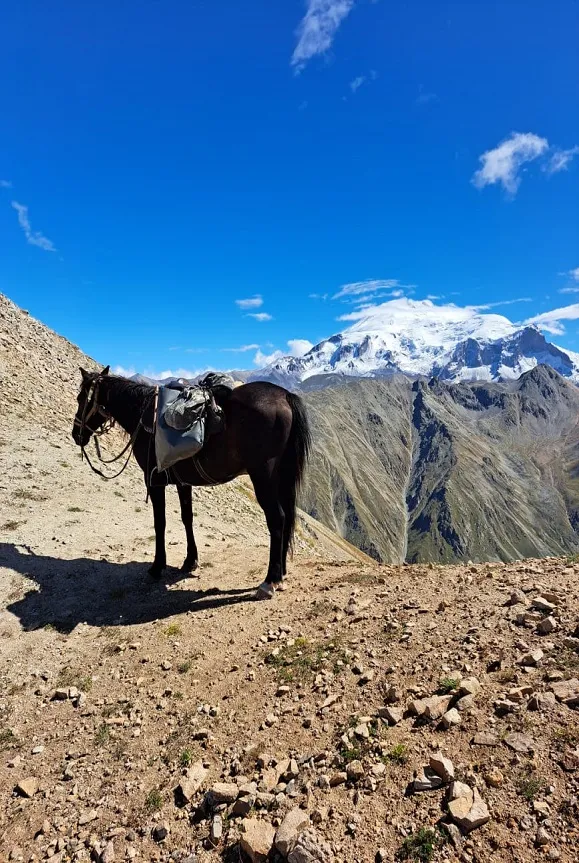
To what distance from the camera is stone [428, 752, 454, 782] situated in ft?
12.1

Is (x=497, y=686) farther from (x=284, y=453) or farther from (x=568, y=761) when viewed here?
(x=284, y=453)

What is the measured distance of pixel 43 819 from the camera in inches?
178

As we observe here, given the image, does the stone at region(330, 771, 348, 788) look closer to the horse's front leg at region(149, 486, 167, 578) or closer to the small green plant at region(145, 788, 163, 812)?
the small green plant at region(145, 788, 163, 812)

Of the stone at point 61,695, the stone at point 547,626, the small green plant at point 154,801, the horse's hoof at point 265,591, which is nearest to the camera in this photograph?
the small green plant at point 154,801

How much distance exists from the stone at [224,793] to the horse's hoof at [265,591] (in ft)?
14.6

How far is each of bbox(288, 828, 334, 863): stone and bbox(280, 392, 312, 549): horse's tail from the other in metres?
6.10

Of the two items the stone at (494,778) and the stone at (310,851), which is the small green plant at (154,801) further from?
the stone at (494,778)

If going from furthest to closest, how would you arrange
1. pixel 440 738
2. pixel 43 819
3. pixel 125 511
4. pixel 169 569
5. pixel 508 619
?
pixel 125 511 → pixel 169 569 → pixel 508 619 → pixel 43 819 → pixel 440 738

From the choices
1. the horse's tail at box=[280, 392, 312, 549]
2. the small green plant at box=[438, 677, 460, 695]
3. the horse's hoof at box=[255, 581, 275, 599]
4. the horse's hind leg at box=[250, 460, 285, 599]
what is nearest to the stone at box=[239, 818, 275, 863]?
the small green plant at box=[438, 677, 460, 695]

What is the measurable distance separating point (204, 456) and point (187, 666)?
4.07 meters

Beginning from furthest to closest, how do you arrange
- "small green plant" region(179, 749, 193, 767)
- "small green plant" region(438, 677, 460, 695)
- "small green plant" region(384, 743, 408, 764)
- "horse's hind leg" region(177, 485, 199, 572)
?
"horse's hind leg" region(177, 485, 199, 572), "small green plant" region(179, 749, 193, 767), "small green plant" region(438, 677, 460, 695), "small green plant" region(384, 743, 408, 764)

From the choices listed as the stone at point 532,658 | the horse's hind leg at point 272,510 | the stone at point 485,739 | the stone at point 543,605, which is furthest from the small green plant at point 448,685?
the horse's hind leg at point 272,510

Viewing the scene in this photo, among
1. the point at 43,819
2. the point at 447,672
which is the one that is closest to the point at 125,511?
the point at 43,819

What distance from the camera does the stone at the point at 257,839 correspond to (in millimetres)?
3551
